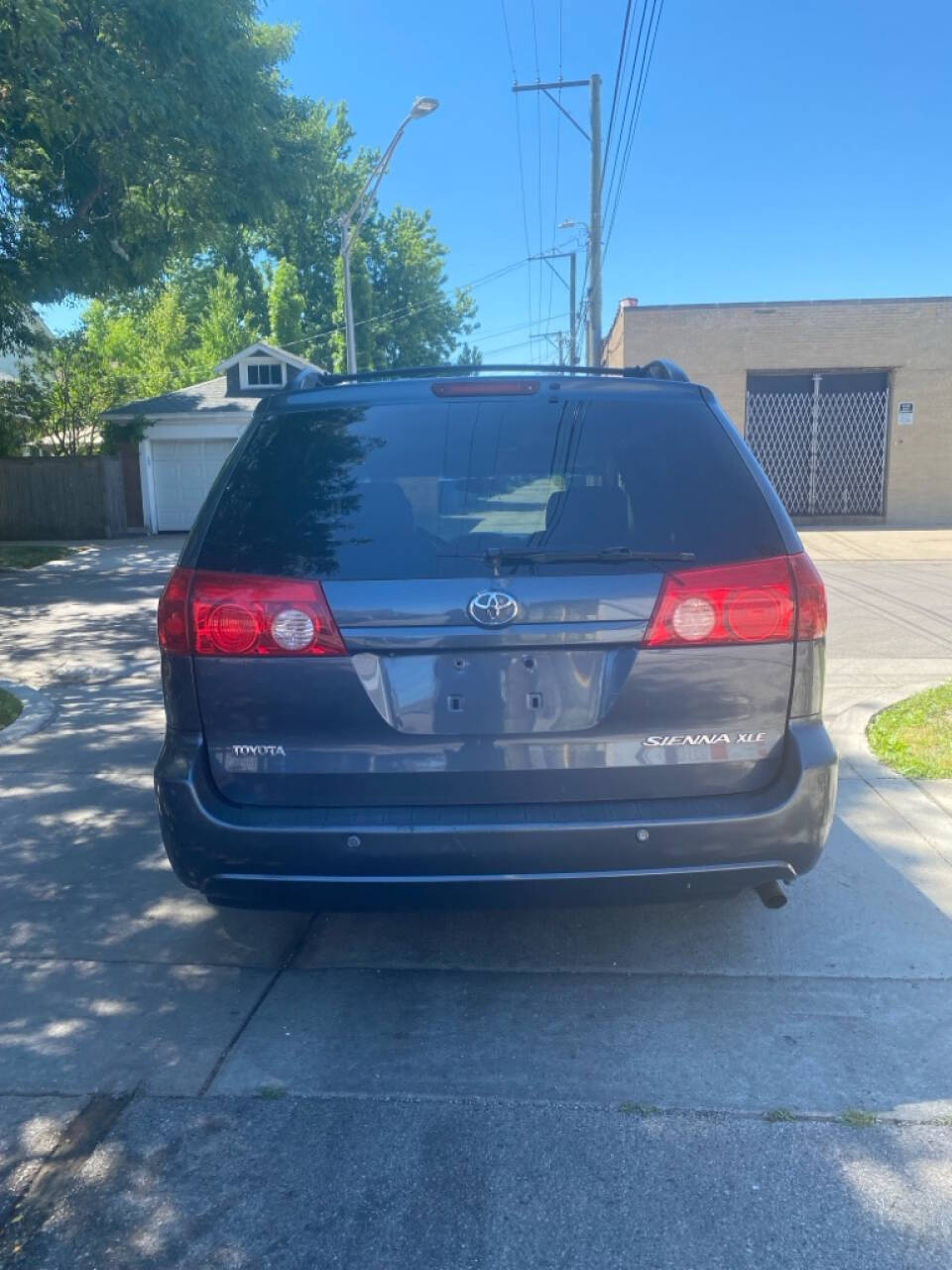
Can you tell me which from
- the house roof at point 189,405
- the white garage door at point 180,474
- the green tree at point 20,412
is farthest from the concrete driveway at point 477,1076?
the house roof at point 189,405

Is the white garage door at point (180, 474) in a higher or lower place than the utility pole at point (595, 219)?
lower

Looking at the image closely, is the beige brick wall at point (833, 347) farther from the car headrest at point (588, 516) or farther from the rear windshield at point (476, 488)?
the car headrest at point (588, 516)

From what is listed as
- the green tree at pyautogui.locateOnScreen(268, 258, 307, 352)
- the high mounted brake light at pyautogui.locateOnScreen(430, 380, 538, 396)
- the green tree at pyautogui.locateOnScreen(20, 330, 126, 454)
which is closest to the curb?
the high mounted brake light at pyautogui.locateOnScreen(430, 380, 538, 396)

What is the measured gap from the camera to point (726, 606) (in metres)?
3.06

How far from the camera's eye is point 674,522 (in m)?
3.14

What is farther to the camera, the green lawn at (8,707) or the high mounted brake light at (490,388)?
the green lawn at (8,707)

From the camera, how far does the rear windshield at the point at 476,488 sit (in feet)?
10.2

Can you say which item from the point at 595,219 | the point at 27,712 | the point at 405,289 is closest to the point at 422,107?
the point at 595,219

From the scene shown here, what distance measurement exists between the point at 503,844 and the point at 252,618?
0.97 m

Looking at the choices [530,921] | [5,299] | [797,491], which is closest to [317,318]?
[797,491]

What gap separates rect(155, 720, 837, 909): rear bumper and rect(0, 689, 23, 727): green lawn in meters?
4.50

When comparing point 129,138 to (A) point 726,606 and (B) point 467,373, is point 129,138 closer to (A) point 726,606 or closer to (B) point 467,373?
(B) point 467,373

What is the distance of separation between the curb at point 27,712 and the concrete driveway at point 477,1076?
1908mm

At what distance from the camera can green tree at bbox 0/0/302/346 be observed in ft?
32.0
